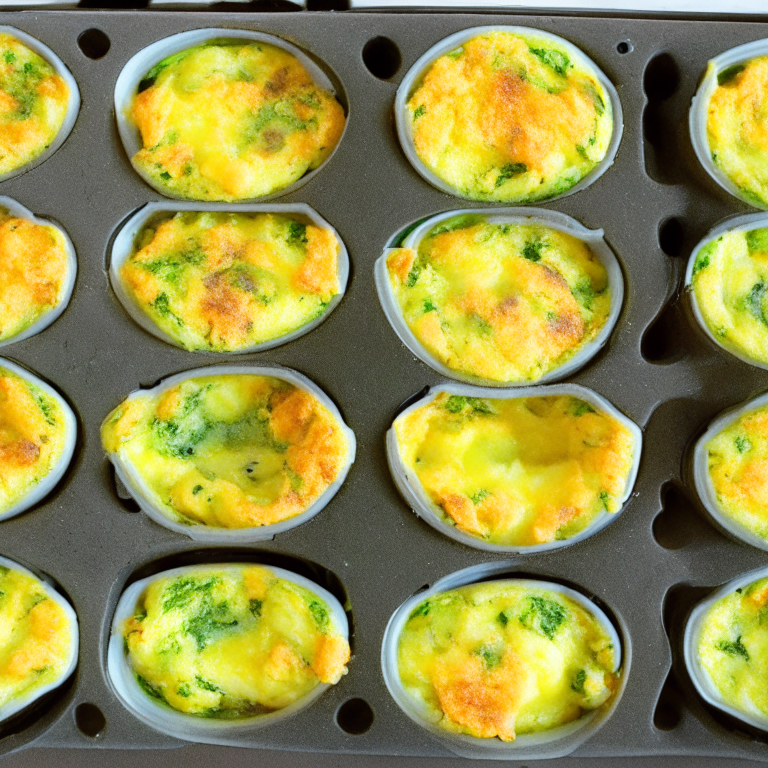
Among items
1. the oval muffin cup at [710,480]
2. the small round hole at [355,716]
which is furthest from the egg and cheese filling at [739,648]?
the small round hole at [355,716]

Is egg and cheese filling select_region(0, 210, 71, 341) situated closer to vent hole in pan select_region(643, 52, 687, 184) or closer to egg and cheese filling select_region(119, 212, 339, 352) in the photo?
egg and cheese filling select_region(119, 212, 339, 352)

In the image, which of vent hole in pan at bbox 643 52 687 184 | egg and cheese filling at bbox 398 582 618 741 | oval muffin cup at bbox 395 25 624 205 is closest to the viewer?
egg and cheese filling at bbox 398 582 618 741

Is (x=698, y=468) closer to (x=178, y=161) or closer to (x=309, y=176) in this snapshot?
(x=309, y=176)

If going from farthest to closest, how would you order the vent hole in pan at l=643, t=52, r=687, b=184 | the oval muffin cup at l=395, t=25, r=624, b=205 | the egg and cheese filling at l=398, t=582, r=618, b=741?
the vent hole in pan at l=643, t=52, r=687, b=184 → the oval muffin cup at l=395, t=25, r=624, b=205 → the egg and cheese filling at l=398, t=582, r=618, b=741

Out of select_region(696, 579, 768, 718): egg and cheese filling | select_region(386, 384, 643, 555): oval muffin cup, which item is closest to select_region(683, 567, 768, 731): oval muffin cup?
select_region(696, 579, 768, 718): egg and cheese filling

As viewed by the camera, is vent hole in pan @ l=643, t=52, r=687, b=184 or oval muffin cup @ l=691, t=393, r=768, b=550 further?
vent hole in pan @ l=643, t=52, r=687, b=184

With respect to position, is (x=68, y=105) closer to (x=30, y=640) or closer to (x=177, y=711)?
(x=30, y=640)
